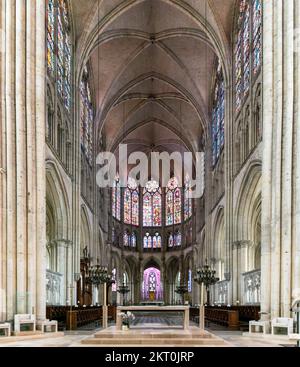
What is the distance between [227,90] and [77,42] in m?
9.87

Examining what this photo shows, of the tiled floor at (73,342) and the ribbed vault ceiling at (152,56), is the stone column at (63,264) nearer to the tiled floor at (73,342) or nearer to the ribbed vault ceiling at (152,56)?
the ribbed vault ceiling at (152,56)

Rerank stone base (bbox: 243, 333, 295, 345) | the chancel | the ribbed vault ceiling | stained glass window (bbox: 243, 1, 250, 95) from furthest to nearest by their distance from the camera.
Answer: the ribbed vault ceiling < stained glass window (bbox: 243, 1, 250, 95) < the chancel < stone base (bbox: 243, 333, 295, 345)

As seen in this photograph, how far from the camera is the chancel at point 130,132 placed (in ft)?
57.7

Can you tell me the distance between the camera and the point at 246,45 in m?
29.0

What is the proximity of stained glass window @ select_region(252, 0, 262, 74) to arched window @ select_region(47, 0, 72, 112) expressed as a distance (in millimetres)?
10555

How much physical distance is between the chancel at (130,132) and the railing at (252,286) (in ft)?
0.50

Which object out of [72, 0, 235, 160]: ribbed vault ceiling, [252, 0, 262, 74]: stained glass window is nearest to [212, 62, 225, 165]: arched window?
[72, 0, 235, 160]: ribbed vault ceiling

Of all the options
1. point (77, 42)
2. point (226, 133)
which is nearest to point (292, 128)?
point (226, 133)

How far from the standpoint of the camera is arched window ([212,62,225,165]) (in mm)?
36000

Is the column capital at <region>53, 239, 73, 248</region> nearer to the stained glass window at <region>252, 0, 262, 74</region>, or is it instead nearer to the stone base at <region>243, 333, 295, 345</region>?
the stained glass window at <region>252, 0, 262, 74</region>

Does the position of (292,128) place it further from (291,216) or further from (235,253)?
(235,253)

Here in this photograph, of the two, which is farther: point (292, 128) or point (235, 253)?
point (235, 253)

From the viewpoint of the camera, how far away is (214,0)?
30.7 metres
